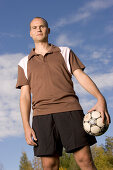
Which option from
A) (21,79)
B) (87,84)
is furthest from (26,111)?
(87,84)

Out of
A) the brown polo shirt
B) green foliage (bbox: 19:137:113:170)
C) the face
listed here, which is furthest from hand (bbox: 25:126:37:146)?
green foliage (bbox: 19:137:113:170)

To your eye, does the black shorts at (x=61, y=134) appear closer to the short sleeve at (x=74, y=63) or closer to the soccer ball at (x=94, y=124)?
the soccer ball at (x=94, y=124)

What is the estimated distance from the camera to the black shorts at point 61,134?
4.46 metres

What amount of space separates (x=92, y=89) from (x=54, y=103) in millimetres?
675

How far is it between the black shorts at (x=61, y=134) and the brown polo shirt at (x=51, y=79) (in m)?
0.11

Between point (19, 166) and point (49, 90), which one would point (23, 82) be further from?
point (19, 166)

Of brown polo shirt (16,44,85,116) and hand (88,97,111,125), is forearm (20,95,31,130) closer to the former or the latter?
brown polo shirt (16,44,85,116)

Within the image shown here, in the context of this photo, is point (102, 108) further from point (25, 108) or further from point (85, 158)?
point (25, 108)

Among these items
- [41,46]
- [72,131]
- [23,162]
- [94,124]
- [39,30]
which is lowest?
[23,162]

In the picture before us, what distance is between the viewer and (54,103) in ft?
15.1

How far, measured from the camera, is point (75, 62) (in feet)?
16.2

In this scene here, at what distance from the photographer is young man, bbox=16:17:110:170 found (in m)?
4.48

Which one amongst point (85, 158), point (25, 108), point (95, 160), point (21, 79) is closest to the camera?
point (85, 158)

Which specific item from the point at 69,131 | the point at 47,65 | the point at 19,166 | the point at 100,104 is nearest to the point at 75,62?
the point at 47,65
